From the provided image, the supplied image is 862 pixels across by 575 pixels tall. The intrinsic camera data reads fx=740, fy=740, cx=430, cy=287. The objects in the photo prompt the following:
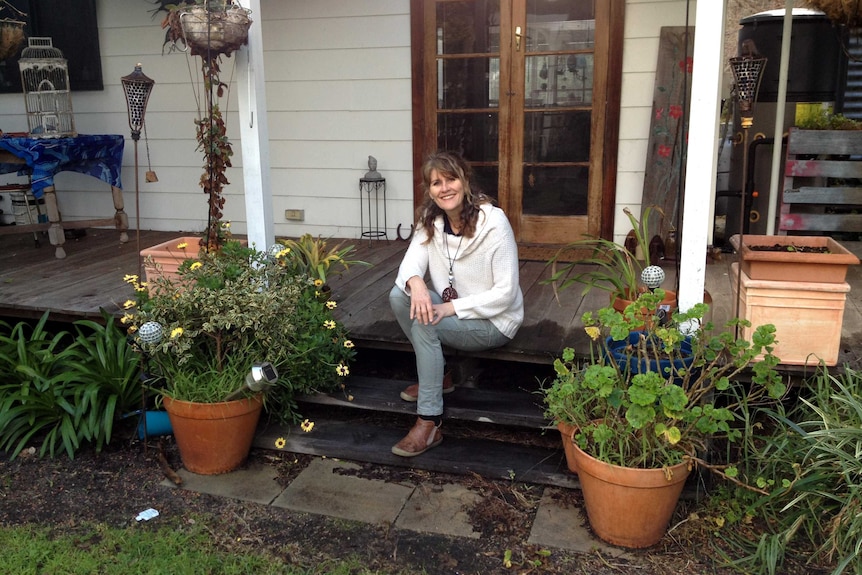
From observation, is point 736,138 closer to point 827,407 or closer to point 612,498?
point 827,407

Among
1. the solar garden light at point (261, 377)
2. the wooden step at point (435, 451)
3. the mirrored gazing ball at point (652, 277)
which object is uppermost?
the mirrored gazing ball at point (652, 277)

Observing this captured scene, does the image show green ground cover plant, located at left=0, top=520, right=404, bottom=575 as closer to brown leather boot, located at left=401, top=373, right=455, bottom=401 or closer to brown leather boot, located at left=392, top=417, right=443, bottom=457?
brown leather boot, located at left=392, top=417, right=443, bottom=457

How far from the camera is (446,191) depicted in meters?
2.80

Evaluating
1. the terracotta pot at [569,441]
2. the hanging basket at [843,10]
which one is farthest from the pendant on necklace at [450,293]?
the hanging basket at [843,10]

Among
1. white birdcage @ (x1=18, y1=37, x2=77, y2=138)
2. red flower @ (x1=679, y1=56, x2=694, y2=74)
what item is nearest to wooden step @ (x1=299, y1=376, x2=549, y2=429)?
red flower @ (x1=679, y1=56, x2=694, y2=74)

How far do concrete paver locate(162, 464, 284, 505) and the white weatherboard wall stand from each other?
2.60 m

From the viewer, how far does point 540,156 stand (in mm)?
4684

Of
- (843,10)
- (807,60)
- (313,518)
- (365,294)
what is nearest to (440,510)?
(313,518)

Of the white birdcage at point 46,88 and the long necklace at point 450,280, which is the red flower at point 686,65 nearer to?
the long necklace at point 450,280

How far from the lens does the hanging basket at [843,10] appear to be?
373 cm

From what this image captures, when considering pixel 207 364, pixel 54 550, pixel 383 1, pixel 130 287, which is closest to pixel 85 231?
pixel 130 287

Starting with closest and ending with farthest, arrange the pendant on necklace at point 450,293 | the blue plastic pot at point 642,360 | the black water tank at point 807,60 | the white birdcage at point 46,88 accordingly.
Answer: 1. the blue plastic pot at point 642,360
2. the pendant on necklace at point 450,293
3. the black water tank at point 807,60
4. the white birdcage at point 46,88

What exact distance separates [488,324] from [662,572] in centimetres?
107

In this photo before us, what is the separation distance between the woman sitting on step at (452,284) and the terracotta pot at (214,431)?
598 millimetres
